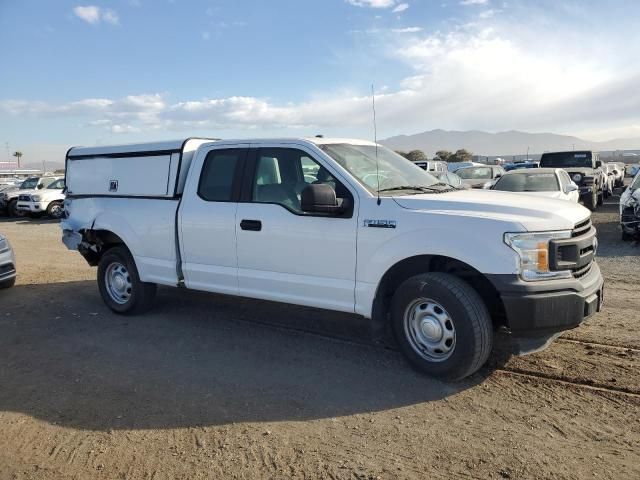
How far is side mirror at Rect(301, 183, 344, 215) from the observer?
440 centimetres

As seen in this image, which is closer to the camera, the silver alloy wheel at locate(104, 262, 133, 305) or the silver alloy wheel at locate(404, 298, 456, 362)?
the silver alloy wheel at locate(404, 298, 456, 362)

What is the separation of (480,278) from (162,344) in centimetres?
323

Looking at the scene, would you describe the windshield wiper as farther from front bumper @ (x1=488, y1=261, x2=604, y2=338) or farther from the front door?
front bumper @ (x1=488, y1=261, x2=604, y2=338)

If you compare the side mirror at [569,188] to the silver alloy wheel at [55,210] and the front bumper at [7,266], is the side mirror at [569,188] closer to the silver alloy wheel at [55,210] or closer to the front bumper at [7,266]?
the front bumper at [7,266]

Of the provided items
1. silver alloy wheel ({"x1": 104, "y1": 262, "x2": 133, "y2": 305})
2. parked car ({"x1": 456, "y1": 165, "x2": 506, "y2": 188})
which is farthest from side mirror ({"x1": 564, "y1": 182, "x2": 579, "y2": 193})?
silver alloy wheel ({"x1": 104, "y1": 262, "x2": 133, "y2": 305})

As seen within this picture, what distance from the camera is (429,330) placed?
429 centimetres

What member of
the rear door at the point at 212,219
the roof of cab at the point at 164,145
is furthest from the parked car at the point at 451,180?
the rear door at the point at 212,219

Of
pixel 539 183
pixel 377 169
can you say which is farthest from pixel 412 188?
pixel 539 183

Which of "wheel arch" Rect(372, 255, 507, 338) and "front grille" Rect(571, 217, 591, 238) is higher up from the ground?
"front grille" Rect(571, 217, 591, 238)

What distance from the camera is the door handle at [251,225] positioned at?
5.11 meters

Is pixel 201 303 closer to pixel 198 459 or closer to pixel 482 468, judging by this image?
pixel 198 459

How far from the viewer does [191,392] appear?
4.27 m

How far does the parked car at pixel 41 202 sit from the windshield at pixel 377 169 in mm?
19134

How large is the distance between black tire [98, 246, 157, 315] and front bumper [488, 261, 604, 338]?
4.23 metres
